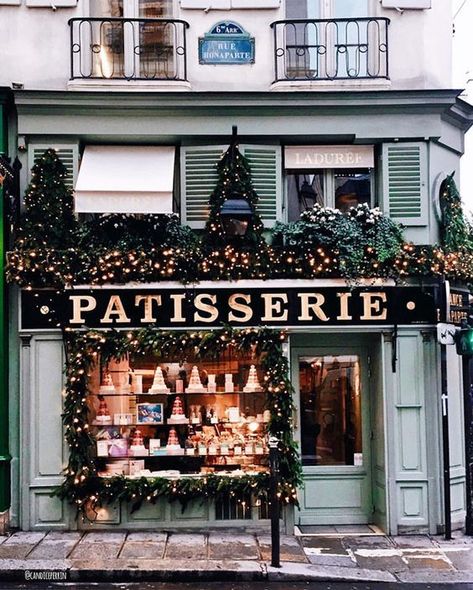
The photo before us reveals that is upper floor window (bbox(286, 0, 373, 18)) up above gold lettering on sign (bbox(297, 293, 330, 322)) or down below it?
above

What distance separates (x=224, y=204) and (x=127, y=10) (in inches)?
133

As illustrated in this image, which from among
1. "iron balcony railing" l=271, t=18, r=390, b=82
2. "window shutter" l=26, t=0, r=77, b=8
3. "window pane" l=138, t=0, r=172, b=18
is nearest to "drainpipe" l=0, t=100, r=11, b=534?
"window shutter" l=26, t=0, r=77, b=8

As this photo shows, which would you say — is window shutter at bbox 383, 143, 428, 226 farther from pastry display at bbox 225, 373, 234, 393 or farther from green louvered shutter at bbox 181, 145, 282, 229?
pastry display at bbox 225, 373, 234, 393

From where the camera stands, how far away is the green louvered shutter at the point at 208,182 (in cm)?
1088

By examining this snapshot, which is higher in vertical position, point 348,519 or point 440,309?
point 440,309

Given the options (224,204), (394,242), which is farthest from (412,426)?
(224,204)

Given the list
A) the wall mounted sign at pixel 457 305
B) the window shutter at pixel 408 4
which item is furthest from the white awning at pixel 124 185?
the wall mounted sign at pixel 457 305

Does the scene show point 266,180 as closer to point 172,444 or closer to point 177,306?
point 177,306

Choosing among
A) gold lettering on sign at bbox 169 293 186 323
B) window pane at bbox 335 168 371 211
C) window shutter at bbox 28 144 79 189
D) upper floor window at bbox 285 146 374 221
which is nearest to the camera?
gold lettering on sign at bbox 169 293 186 323

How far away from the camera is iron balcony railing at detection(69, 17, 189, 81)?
1096 cm

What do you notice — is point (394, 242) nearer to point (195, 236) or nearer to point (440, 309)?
point (440, 309)

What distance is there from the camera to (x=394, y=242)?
34.7 feet

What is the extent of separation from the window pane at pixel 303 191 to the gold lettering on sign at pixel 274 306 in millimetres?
1392

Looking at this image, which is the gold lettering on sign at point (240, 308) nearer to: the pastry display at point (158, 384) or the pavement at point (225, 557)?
the pastry display at point (158, 384)
